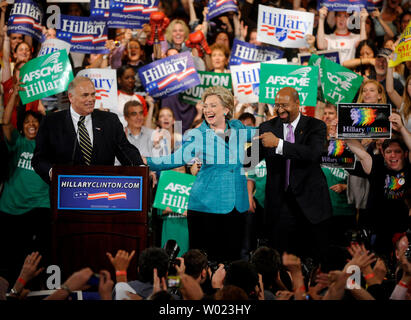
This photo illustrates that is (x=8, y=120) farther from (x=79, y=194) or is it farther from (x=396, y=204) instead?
(x=396, y=204)

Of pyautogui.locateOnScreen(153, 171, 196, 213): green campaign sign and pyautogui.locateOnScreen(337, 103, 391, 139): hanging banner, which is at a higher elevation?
pyautogui.locateOnScreen(337, 103, 391, 139): hanging banner

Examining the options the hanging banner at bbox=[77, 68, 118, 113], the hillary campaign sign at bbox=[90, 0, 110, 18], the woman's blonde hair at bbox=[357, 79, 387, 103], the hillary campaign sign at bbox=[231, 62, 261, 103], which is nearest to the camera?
the woman's blonde hair at bbox=[357, 79, 387, 103]

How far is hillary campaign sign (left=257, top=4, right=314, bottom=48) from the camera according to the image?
7.43 m

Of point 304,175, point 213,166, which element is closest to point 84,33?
point 213,166

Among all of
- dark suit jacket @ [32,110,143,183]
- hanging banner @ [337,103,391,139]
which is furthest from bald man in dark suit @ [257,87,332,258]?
dark suit jacket @ [32,110,143,183]

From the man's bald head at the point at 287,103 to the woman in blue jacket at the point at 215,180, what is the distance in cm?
38

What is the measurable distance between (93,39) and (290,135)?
10.4 feet

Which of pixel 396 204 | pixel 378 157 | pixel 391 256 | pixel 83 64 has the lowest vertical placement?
pixel 391 256

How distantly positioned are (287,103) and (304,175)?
0.55m

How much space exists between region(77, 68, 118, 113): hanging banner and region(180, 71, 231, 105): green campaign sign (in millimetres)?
853

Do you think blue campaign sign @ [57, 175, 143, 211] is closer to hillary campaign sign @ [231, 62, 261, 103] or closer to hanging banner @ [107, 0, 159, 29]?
hillary campaign sign @ [231, 62, 261, 103]

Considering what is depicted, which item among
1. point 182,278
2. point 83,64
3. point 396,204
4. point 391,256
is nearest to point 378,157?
point 396,204

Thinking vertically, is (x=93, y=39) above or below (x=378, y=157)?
above

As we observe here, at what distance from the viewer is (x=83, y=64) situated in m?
8.05
